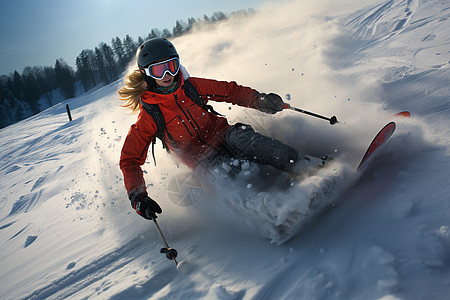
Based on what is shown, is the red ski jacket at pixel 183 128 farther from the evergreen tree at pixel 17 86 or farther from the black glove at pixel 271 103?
the evergreen tree at pixel 17 86

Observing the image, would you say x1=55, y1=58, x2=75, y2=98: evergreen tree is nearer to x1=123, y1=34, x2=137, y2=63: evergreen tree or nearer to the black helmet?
x1=123, y1=34, x2=137, y2=63: evergreen tree

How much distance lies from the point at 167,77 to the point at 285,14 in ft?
73.7

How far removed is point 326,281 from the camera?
184 cm

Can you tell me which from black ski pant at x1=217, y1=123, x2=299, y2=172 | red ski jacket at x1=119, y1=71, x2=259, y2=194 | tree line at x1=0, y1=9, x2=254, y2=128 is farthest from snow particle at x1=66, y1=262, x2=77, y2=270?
tree line at x1=0, y1=9, x2=254, y2=128

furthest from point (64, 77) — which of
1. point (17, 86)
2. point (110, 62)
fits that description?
point (17, 86)

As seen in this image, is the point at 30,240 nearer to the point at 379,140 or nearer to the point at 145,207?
the point at 145,207

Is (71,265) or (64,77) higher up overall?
(64,77)

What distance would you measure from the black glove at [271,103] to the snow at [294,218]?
0.14 m

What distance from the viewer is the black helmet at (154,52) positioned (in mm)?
3230

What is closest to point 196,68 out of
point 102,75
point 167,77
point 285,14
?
point 167,77

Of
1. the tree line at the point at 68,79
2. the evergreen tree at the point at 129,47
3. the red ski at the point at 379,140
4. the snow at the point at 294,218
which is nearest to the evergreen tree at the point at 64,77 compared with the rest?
the tree line at the point at 68,79

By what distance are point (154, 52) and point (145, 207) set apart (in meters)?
1.78

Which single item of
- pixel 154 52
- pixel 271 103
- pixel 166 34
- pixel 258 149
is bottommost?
pixel 258 149

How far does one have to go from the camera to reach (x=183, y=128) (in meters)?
3.42
